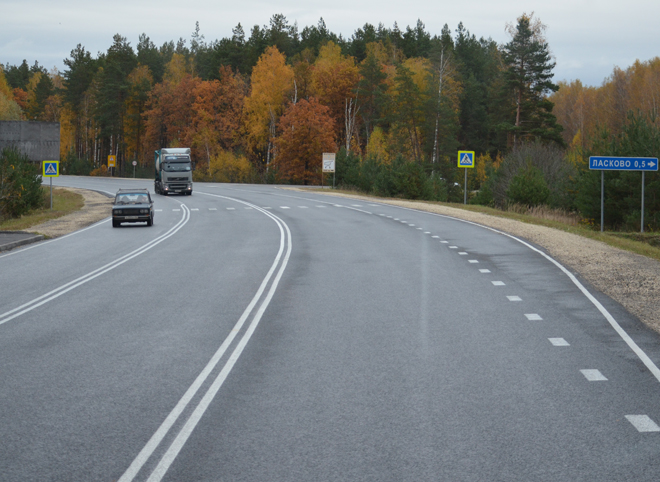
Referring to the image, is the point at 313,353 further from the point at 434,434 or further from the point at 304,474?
the point at 304,474

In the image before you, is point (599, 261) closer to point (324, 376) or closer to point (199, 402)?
point (324, 376)

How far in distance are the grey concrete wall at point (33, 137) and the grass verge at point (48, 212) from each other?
10.9ft

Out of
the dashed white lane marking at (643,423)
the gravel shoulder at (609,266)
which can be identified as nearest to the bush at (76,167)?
the gravel shoulder at (609,266)

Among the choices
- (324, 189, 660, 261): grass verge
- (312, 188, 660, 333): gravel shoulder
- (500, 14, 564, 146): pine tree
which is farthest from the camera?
(500, 14, 564, 146): pine tree

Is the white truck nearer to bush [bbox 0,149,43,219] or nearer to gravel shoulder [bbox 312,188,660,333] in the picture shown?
bush [bbox 0,149,43,219]

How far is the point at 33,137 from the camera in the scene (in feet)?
164

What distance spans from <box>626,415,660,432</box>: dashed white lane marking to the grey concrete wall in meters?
49.4

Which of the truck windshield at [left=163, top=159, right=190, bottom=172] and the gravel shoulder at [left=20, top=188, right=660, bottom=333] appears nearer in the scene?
the gravel shoulder at [left=20, top=188, right=660, bottom=333]

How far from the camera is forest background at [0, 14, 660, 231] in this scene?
4731 centimetres

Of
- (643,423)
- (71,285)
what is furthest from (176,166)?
(643,423)

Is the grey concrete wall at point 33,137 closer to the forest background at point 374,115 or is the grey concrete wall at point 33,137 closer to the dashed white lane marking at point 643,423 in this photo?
the forest background at point 374,115

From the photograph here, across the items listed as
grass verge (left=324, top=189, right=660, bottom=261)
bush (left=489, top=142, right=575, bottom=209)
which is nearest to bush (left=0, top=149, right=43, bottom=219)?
grass verge (left=324, top=189, right=660, bottom=261)

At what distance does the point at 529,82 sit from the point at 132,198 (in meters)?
51.8

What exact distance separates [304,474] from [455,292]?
7.94 meters
